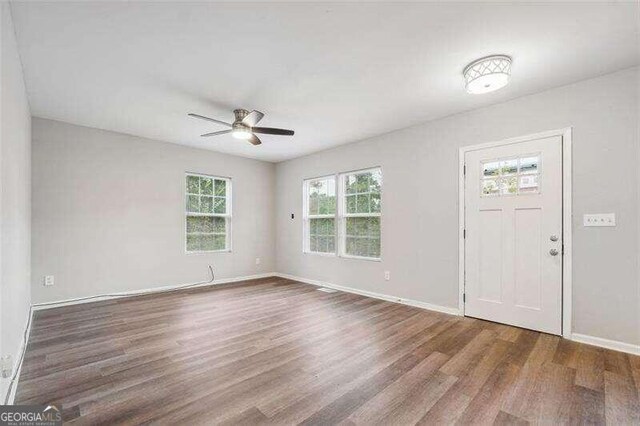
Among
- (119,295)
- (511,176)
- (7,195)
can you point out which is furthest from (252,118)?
(119,295)

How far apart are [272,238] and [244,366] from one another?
13.7ft

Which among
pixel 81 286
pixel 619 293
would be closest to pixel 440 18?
pixel 619 293

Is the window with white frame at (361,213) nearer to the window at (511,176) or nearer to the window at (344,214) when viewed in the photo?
the window at (344,214)

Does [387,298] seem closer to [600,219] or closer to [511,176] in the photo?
[511,176]

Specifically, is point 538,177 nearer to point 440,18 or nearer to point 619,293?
point 619,293

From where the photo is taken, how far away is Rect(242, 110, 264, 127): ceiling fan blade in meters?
3.06

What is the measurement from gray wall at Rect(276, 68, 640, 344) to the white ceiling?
252mm

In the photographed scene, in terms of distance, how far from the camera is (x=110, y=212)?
14.1 feet

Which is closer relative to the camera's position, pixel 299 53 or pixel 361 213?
pixel 299 53

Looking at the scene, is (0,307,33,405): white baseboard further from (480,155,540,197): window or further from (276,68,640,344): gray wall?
(480,155,540,197): window

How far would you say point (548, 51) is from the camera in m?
2.30

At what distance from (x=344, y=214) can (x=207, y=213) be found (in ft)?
8.52

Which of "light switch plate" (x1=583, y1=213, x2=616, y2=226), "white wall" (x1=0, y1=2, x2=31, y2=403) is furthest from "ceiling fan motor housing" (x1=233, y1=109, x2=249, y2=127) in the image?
"light switch plate" (x1=583, y1=213, x2=616, y2=226)

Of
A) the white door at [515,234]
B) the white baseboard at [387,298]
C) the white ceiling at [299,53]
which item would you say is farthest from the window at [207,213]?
the white door at [515,234]
